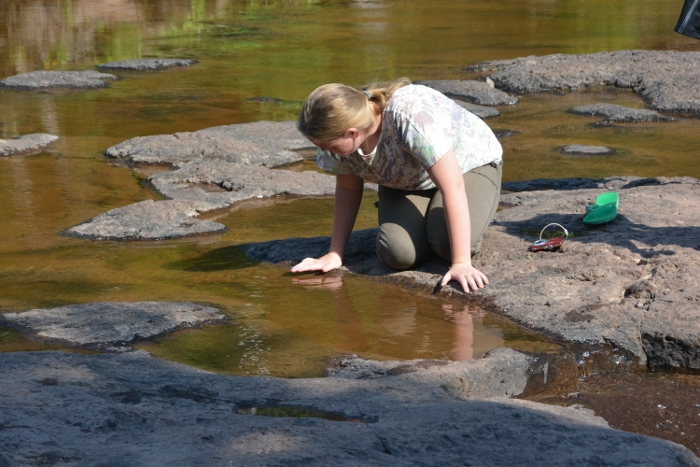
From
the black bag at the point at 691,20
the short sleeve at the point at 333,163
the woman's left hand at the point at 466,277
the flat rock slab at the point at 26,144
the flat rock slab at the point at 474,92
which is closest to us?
the woman's left hand at the point at 466,277

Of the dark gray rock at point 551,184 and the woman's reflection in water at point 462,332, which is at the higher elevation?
the dark gray rock at point 551,184

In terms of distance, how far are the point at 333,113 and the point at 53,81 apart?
5.76 metres

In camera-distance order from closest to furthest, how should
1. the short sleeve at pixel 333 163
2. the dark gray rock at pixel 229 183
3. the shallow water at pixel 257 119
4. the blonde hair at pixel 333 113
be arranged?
the shallow water at pixel 257 119 < the blonde hair at pixel 333 113 < the short sleeve at pixel 333 163 < the dark gray rock at pixel 229 183

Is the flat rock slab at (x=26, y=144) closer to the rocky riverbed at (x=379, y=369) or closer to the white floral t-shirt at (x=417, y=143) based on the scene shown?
the rocky riverbed at (x=379, y=369)

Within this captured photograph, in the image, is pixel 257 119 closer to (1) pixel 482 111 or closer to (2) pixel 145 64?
(1) pixel 482 111

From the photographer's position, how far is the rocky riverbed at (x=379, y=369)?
6.01 feet

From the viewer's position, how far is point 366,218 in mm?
4422

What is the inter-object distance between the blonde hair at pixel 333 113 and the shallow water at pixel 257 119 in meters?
0.61

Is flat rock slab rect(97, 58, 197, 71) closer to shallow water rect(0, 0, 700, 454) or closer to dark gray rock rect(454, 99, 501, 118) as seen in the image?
shallow water rect(0, 0, 700, 454)

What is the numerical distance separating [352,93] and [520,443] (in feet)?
5.43

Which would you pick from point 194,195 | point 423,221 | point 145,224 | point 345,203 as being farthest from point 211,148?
point 423,221

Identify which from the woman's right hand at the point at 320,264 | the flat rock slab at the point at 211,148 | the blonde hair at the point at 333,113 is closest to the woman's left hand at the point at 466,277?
the woman's right hand at the point at 320,264

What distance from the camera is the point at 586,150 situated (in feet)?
18.9

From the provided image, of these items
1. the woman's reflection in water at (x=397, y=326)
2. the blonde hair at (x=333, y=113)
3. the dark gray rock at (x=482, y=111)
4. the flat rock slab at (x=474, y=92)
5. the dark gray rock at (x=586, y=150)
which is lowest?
the woman's reflection in water at (x=397, y=326)
